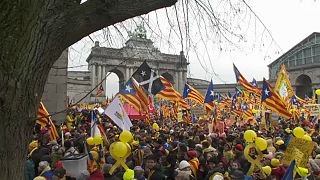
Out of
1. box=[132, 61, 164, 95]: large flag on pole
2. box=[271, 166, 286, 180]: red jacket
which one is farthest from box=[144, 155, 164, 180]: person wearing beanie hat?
box=[132, 61, 164, 95]: large flag on pole

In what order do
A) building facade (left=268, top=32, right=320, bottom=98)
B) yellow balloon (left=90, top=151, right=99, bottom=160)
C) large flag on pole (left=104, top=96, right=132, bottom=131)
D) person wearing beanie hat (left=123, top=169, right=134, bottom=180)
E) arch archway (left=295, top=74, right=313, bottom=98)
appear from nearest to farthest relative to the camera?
person wearing beanie hat (left=123, top=169, right=134, bottom=180), yellow balloon (left=90, top=151, right=99, bottom=160), large flag on pole (left=104, top=96, right=132, bottom=131), building facade (left=268, top=32, right=320, bottom=98), arch archway (left=295, top=74, right=313, bottom=98)

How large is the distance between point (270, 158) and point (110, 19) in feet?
18.0

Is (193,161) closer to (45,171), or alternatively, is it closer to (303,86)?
(45,171)

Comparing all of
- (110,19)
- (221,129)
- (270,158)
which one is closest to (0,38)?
(110,19)

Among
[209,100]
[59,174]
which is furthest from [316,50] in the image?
[59,174]

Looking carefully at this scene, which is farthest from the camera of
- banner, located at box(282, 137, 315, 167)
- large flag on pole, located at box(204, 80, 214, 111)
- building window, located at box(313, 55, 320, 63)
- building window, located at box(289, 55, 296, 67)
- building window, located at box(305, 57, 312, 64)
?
building window, located at box(289, 55, 296, 67)

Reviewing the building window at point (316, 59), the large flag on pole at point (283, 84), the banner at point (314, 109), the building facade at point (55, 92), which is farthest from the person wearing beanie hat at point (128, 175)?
the building window at point (316, 59)

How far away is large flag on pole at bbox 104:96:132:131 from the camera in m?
9.47

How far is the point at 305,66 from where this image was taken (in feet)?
177

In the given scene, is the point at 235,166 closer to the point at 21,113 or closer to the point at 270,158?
the point at 270,158

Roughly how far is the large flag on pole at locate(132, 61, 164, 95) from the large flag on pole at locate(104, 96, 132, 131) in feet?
12.9

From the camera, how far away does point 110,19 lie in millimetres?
2922

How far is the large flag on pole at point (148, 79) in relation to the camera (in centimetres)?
1372

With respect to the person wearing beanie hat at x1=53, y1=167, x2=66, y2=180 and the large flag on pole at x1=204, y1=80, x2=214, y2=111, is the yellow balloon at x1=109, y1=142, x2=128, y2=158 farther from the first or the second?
the large flag on pole at x1=204, y1=80, x2=214, y2=111
